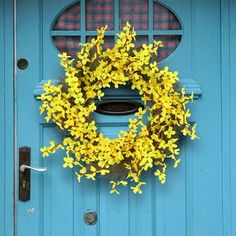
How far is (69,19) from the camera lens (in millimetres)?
2406

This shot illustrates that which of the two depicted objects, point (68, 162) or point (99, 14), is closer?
point (68, 162)

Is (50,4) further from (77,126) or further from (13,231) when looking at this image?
(13,231)

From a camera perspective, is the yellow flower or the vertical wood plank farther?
the vertical wood plank

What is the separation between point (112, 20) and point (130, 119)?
0.50 m

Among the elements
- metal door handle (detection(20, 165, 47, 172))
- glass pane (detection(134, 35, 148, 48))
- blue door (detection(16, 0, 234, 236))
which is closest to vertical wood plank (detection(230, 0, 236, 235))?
blue door (detection(16, 0, 234, 236))

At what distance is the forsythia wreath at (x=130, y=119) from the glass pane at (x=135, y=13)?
0.16 meters

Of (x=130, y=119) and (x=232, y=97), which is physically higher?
(x=232, y=97)

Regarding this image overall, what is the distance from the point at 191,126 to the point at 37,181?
77 cm

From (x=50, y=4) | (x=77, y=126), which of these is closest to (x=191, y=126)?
(x=77, y=126)

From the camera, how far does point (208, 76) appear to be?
2.40m

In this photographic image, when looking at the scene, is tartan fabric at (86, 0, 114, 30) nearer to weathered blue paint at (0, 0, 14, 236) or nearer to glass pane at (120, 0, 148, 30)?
glass pane at (120, 0, 148, 30)

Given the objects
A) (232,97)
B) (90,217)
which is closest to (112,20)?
(232,97)

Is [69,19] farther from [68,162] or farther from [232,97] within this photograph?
[232,97]

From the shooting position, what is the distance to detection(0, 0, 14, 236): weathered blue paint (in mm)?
2381
